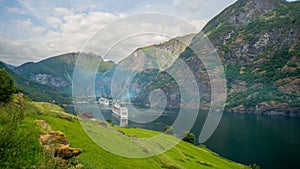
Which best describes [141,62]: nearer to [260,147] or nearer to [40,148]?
[40,148]

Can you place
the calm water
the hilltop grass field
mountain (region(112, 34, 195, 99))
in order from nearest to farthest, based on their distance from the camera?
1. the hilltop grass field
2. mountain (region(112, 34, 195, 99))
3. the calm water

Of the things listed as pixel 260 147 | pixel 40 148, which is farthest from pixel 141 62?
pixel 260 147

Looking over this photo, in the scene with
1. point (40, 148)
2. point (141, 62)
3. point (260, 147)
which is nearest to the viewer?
point (40, 148)

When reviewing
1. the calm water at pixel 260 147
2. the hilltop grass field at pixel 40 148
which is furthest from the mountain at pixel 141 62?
the calm water at pixel 260 147

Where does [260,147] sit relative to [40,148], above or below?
below

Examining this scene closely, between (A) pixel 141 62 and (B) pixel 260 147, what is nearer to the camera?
(A) pixel 141 62

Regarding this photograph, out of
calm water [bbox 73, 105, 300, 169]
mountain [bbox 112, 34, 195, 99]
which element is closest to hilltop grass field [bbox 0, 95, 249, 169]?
mountain [bbox 112, 34, 195, 99]

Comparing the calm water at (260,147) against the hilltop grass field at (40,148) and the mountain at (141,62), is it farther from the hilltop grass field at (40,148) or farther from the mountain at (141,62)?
the mountain at (141,62)

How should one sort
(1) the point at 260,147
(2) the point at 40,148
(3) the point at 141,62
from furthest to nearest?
(1) the point at 260,147, (3) the point at 141,62, (2) the point at 40,148

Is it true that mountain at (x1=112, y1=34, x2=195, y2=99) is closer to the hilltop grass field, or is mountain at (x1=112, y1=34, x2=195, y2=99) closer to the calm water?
the hilltop grass field

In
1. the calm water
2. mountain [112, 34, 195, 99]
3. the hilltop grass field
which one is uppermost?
mountain [112, 34, 195, 99]

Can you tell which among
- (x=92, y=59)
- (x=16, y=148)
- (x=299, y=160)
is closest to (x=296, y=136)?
(x=299, y=160)

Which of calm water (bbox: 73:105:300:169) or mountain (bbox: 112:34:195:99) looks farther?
calm water (bbox: 73:105:300:169)

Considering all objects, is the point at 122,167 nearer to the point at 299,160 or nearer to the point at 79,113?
the point at 79,113
